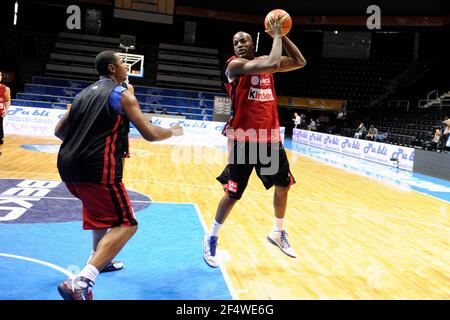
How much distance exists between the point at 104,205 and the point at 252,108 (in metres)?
1.49

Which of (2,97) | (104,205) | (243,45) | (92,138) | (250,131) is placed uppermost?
(243,45)

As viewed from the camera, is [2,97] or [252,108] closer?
[252,108]

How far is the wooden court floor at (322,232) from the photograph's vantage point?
3.35 metres

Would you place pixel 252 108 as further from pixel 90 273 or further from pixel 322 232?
pixel 322 232

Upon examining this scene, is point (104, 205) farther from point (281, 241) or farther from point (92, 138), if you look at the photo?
point (281, 241)

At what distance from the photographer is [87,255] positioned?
3623 millimetres

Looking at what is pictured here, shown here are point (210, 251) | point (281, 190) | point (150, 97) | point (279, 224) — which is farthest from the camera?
point (150, 97)

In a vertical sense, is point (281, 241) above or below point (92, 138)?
below

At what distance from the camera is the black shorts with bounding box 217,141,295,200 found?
11.6 feet

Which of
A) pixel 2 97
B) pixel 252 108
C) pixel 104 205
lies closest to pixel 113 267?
pixel 104 205

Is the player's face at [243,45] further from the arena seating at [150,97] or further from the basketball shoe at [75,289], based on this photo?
the arena seating at [150,97]

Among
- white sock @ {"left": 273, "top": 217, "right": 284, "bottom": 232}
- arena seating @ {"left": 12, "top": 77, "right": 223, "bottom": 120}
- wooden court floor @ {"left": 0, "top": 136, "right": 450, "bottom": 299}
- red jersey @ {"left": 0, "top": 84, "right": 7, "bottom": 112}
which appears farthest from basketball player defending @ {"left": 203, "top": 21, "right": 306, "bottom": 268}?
arena seating @ {"left": 12, "top": 77, "right": 223, "bottom": 120}

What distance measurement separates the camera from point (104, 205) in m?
2.62

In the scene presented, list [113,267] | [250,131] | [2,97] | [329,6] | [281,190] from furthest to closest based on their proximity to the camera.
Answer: [329,6], [2,97], [281,190], [250,131], [113,267]
